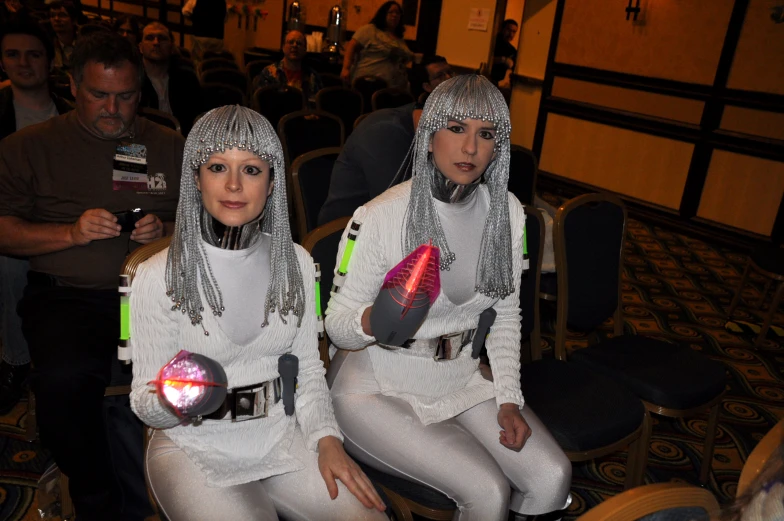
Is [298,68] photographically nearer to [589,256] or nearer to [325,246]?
[589,256]

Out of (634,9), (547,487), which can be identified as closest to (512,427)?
(547,487)

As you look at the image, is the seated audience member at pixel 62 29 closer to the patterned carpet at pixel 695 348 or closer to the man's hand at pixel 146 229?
the patterned carpet at pixel 695 348

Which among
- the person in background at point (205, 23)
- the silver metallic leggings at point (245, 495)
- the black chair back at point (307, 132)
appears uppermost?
the person in background at point (205, 23)

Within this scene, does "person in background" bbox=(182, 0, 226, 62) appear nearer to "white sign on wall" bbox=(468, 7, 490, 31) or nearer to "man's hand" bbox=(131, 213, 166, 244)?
"white sign on wall" bbox=(468, 7, 490, 31)

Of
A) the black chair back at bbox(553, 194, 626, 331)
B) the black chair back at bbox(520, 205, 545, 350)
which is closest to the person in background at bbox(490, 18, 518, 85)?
the black chair back at bbox(553, 194, 626, 331)

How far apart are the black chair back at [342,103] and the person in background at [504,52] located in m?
3.34

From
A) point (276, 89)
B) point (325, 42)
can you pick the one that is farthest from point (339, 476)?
point (325, 42)

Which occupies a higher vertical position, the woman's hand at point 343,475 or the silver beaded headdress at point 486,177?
the silver beaded headdress at point 486,177

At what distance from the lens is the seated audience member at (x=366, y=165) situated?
2.51 metres

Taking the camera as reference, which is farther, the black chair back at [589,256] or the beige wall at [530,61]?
the beige wall at [530,61]

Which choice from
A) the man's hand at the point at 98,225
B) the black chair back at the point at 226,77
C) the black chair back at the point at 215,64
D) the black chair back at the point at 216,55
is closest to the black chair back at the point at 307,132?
the man's hand at the point at 98,225

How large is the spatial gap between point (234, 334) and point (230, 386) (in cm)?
11

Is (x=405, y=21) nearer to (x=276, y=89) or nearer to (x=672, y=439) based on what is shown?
(x=276, y=89)

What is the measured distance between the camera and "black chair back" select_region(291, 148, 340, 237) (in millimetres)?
2602
